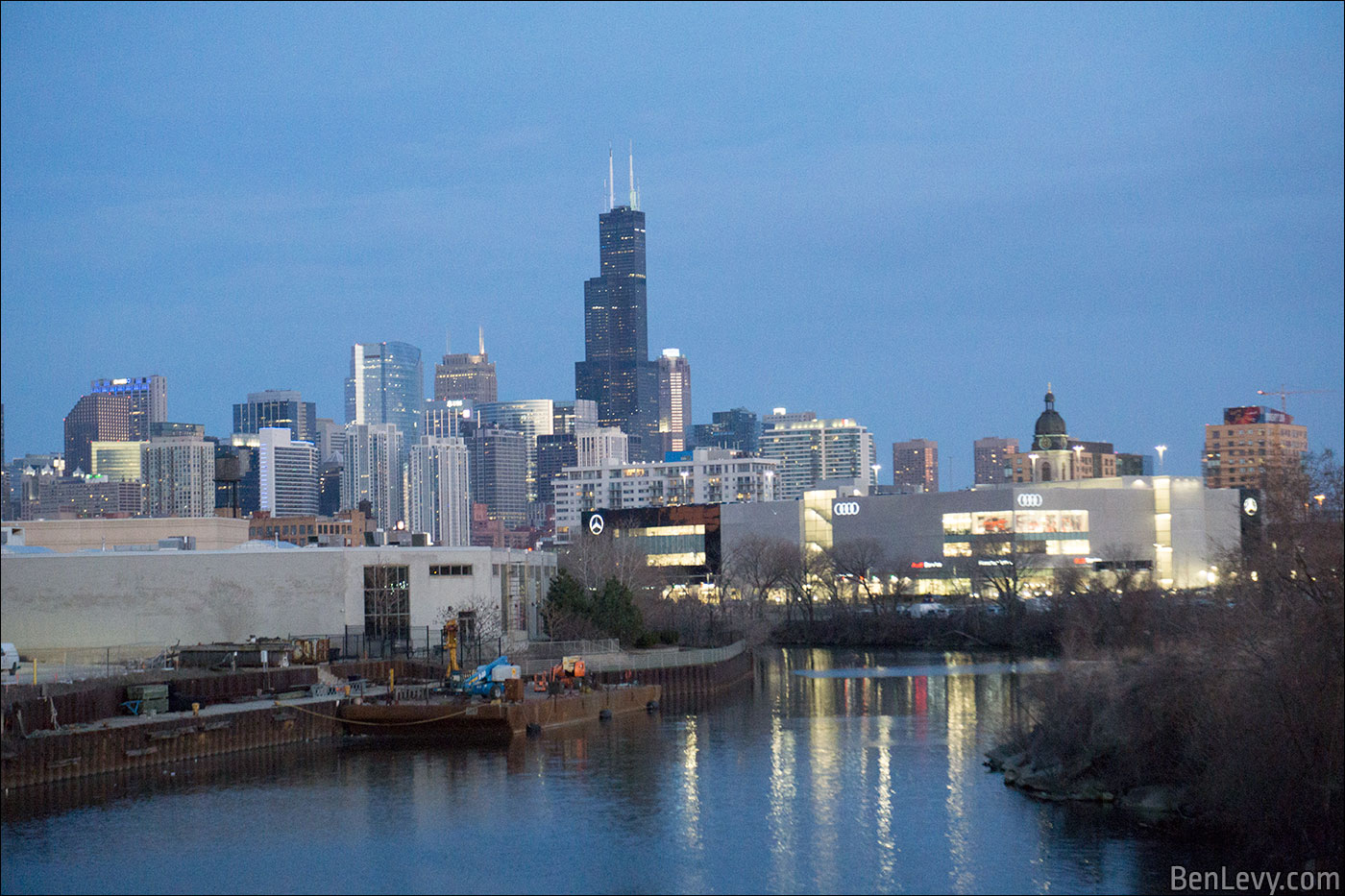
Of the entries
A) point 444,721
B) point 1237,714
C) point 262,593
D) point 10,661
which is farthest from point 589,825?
point 262,593

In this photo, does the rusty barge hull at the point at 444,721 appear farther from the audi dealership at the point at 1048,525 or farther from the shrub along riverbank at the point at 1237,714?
the audi dealership at the point at 1048,525

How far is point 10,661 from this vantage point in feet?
140

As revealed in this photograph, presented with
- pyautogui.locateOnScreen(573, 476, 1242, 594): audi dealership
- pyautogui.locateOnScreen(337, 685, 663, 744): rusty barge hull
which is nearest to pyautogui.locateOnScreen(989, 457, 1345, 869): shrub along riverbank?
pyautogui.locateOnScreen(337, 685, 663, 744): rusty barge hull

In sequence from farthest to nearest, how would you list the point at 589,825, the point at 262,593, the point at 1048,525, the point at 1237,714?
1. the point at 1048,525
2. the point at 262,593
3. the point at 589,825
4. the point at 1237,714

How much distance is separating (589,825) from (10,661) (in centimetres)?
1758

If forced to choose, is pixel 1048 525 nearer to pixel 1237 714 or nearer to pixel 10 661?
Answer: pixel 1237 714

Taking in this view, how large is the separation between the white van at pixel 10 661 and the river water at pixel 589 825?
3.68m

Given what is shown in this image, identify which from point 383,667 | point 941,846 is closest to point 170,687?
point 383,667

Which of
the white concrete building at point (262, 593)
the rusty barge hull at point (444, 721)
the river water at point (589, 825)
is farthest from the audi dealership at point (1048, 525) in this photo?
the river water at point (589, 825)

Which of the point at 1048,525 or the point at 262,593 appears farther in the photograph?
the point at 1048,525

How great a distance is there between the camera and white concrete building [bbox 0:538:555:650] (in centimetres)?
5550

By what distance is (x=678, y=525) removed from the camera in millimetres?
192250

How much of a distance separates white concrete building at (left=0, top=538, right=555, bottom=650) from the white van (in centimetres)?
170

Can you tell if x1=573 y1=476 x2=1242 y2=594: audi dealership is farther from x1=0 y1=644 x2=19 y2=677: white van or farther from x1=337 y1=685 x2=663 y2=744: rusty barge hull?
x1=0 y1=644 x2=19 y2=677: white van
